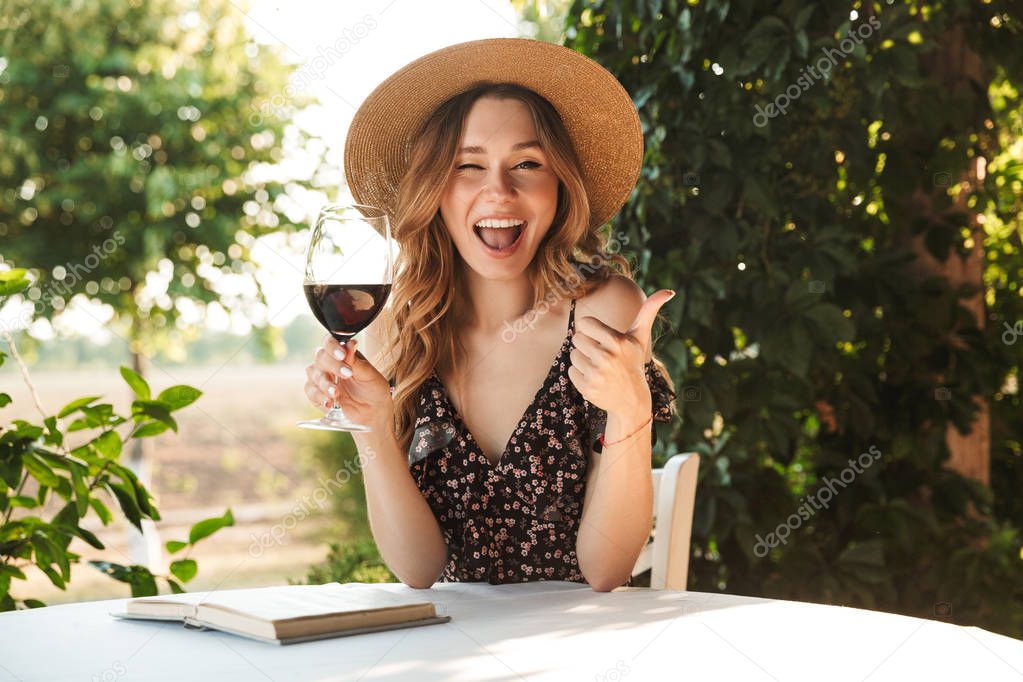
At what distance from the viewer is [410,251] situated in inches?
76.4

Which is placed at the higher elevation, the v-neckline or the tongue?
the tongue

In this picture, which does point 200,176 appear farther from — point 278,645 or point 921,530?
point 278,645

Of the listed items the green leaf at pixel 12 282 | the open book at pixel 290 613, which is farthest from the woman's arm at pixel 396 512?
the green leaf at pixel 12 282

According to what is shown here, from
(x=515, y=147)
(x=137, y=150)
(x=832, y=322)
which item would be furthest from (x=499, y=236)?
(x=137, y=150)

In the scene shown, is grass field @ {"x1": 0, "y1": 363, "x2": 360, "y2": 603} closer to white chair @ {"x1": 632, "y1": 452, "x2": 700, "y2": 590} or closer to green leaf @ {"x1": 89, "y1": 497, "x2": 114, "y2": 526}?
green leaf @ {"x1": 89, "y1": 497, "x2": 114, "y2": 526}

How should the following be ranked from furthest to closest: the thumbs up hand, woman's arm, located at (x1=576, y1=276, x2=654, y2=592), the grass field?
the grass field < woman's arm, located at (x1=576, y1=276, x2=654, y2=592) < the thumbs up hand

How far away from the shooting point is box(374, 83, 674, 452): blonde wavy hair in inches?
71.8

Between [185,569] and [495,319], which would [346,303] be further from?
[185,569]

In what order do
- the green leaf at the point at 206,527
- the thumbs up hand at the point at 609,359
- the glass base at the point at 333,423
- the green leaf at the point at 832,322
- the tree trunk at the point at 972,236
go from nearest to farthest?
the glass base at the point at 333,423 < the thumbs up hand at the point at 609,359 < the green leaf at the point at 206,527 < the green leaf at the point at 832,322 < the tree trunk at the point at 972,236

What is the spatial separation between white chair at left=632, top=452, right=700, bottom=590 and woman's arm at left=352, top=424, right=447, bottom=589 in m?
0.36

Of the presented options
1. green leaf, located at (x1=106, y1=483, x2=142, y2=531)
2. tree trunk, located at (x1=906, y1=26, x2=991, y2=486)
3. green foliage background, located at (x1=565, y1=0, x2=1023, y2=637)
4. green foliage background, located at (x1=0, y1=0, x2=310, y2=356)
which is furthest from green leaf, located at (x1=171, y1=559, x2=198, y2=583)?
green foliage background, located at (x1=0, y1=0, x2=310, y2=356)

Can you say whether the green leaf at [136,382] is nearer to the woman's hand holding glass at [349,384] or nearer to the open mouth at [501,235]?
the woman's hand holding glass at [349,384]

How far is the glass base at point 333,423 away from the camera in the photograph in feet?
4.04

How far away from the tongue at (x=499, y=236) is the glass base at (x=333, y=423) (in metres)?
0.51
